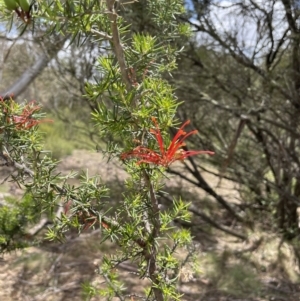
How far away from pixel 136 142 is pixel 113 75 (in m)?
0.21

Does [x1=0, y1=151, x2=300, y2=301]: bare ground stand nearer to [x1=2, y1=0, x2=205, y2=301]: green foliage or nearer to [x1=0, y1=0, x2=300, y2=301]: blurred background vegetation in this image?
[x1=0, y1=0, x2=300, y2=301]: blurred background vegetation

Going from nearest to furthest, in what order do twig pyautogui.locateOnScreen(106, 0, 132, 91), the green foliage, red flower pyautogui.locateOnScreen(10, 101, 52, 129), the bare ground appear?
twig pyautogui.locateOnScreen(106, 0, 132, 91) → the green foliage → red flower pyautogui.locateOnScreen(10, 101, 52, 129) → the bare ground

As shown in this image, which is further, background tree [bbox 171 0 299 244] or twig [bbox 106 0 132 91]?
background tree [bbox 171 0 299 244]

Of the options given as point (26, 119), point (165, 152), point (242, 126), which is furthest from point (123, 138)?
point (242, 126)

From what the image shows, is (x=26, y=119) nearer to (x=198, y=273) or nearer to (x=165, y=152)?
(x=165, y=152)

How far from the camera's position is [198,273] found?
392 centimetres

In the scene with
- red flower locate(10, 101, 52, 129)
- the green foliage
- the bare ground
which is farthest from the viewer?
the bare ground

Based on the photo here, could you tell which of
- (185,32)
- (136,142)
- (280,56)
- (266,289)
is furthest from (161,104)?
(266,289)

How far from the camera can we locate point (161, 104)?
126 centimetres

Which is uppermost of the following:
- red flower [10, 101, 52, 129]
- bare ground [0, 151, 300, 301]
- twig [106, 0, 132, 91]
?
twig [106, 0, 132, 91]

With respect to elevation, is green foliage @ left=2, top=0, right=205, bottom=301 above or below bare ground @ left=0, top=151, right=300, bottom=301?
above

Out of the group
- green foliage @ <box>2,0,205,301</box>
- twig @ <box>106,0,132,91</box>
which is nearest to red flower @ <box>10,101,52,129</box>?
green foliage @ <box>2,0,205,301</box>

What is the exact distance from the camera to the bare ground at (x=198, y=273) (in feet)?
11.8

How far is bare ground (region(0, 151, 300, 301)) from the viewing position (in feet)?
11.8
